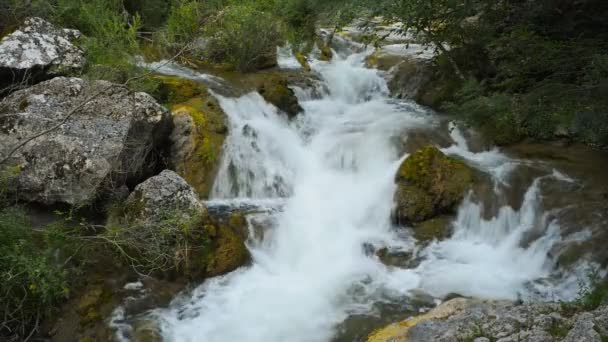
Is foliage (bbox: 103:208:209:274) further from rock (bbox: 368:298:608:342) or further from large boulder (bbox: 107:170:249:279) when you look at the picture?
rock (bbox: 368:298:608:342)

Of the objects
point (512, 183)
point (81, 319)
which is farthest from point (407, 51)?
point (81, 319)

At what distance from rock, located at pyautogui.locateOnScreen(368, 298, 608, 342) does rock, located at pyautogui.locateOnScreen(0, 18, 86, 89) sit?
19.5 ft

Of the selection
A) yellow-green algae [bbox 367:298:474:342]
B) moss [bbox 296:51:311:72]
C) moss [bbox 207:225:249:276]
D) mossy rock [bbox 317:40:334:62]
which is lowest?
yellow-green algae [bbox 367:298:474:342]

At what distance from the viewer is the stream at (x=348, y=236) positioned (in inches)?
222

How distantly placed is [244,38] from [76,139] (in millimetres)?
5097

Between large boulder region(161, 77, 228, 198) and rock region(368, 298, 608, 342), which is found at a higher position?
large boulder region(161, 77, 228, 198)

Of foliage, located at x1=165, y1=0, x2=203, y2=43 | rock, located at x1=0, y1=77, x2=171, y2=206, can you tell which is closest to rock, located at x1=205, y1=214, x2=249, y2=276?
rock, located at x1=0, y1=77, x2=171, y2=206

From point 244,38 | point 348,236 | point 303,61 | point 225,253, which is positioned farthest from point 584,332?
point 303,61

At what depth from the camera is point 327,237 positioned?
7.33 metres

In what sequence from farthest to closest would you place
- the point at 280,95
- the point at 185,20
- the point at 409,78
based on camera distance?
the point at 409,78, the point at 280,95, the point at 185,20

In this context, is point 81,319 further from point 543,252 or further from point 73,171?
point 543,252

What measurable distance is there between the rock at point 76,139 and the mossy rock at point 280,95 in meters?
2.97

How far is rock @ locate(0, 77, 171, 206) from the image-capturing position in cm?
606

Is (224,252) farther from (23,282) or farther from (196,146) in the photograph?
(23,282)
